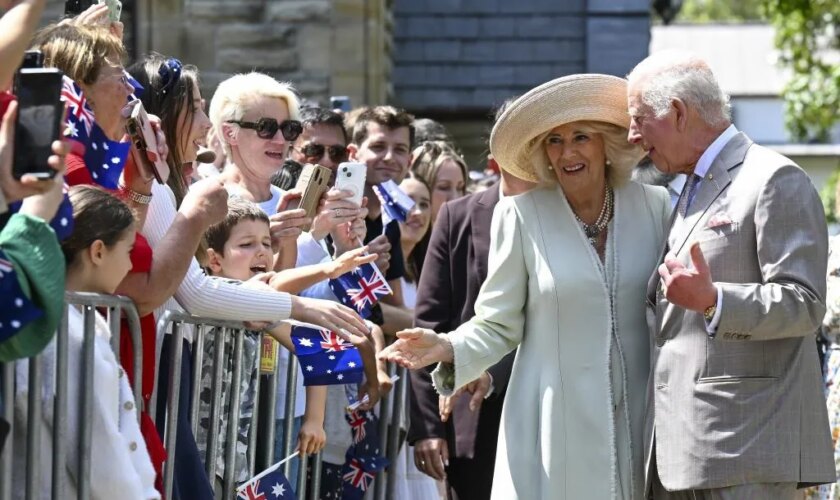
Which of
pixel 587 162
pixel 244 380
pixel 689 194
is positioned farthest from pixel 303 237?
pixel 689 194

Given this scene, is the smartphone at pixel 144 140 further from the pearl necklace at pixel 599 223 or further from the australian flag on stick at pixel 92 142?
the pearl necklace at pixel 599 223

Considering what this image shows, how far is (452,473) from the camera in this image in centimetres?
716

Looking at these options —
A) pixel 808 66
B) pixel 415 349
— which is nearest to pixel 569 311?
pixel 415 349

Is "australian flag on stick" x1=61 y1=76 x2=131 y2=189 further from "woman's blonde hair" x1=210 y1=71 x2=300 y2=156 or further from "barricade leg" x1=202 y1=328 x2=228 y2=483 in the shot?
"woman's blonde hair" x1=210 y1=71 x2=300 y2=156

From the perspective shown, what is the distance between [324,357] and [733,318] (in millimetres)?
1688

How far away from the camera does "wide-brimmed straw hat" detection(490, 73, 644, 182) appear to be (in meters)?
6.08

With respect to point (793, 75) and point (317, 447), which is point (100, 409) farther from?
point (793, 75)

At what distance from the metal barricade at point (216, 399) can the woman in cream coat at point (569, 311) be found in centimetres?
58

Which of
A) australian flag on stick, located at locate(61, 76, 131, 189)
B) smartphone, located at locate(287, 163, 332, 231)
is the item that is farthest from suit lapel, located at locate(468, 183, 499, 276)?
australian flag on stick, located at locate(61, 76, 131, 189)

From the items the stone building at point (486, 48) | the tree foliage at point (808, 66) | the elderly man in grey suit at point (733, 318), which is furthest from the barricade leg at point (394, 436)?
the tree foliage at point (808, 66)

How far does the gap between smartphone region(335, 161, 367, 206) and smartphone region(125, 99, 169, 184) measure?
62.2 inches

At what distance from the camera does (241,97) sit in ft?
22.8

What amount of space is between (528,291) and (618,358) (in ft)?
1.36

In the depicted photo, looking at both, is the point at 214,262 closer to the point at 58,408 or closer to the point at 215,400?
the point at 215,400
